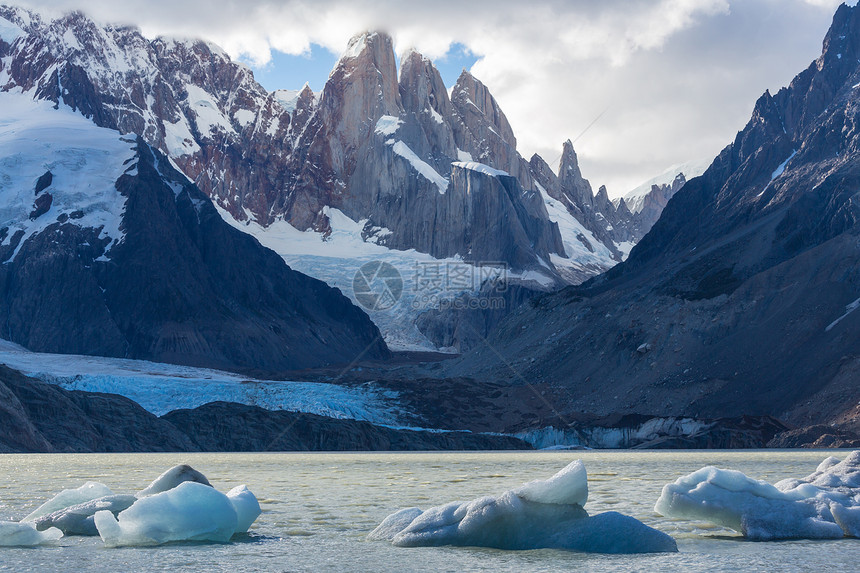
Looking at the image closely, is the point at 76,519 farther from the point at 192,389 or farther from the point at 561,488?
the point at 192,389

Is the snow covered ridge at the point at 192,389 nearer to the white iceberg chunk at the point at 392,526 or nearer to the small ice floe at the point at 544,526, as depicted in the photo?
the white iceberg chunk at the point at 392,526

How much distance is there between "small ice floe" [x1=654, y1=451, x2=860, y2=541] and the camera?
2003 cm

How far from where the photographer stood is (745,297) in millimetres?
133375

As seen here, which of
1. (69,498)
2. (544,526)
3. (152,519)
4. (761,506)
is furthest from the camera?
(69,498)

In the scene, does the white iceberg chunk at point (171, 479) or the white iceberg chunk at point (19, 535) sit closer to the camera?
the white iceberg chunk at point (19, 535)

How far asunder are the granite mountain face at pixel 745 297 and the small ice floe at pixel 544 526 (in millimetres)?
87919

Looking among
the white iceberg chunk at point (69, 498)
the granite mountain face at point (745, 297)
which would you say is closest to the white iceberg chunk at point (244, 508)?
the white iceberg chunk at point (69, 498)

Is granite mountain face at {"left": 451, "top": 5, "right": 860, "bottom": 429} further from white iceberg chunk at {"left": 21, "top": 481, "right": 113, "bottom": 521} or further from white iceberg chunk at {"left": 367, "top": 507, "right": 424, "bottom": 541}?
white iceberg chunk at {"left": 21, "top": 481, "right": 113, "bottom": 521}

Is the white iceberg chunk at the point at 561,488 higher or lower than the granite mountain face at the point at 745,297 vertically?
lower

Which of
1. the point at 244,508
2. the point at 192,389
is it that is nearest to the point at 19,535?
the point at 244,508

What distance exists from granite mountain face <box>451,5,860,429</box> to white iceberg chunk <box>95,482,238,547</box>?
296 feet

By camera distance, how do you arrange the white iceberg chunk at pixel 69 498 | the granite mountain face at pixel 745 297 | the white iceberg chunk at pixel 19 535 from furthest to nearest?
1. the granite mountain face at pixel 745 297
2. the white iceberg chunk at pixel 69 498
3. the white iceberg chunk at pixel 19 535

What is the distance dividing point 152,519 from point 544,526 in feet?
24.7

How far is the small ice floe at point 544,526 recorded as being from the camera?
1850cm
